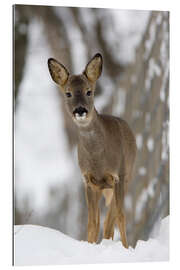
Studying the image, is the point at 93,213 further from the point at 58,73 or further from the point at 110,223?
the point at 58,73

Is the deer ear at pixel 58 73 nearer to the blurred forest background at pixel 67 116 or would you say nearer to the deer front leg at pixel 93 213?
the blurred forest background at pixel 67 116

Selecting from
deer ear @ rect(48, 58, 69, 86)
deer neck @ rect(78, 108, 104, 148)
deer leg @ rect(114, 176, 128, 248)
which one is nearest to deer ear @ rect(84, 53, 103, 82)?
deer ear @ rect(48, 58, 69, 86)

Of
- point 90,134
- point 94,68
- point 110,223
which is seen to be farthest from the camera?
point 110,223

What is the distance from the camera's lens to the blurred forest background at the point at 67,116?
5246 millimetres

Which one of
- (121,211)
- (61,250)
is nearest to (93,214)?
(121,211)

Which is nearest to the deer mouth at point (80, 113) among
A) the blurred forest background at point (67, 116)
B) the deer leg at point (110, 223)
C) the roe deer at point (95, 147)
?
the roe deer at point (95, 147)

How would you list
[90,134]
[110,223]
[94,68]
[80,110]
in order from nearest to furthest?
[80,110] → [90,134] → [94,68] → [110,223]

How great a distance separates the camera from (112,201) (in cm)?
539

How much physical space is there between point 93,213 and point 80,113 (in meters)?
0.69

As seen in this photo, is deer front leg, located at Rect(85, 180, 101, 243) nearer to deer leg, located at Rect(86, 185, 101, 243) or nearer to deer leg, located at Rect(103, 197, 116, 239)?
deer leg, located at Rect(86, 185, 101, 243)

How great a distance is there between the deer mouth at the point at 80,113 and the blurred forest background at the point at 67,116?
20cm

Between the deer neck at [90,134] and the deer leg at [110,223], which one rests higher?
the deer neck at [90,134]

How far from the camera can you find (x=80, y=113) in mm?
5102

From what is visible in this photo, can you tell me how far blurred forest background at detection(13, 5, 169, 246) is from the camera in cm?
525
